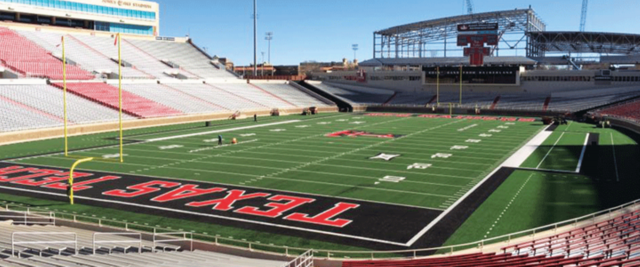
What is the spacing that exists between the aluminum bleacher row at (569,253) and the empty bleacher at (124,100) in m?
34.6

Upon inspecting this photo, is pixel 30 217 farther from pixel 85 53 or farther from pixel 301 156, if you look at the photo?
pixel 85 53

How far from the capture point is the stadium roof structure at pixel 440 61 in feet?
243

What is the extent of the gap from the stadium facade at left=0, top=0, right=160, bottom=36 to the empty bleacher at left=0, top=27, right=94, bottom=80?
24.5ft

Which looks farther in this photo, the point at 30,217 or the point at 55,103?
the point at 55,103

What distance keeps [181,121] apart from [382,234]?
3327cm

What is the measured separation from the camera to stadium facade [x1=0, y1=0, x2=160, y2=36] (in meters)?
58.5

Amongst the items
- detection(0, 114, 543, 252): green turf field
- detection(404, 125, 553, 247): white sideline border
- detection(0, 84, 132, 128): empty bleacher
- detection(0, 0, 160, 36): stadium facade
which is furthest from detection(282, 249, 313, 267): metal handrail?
detection(0, 0, 160, 36): stadium facade

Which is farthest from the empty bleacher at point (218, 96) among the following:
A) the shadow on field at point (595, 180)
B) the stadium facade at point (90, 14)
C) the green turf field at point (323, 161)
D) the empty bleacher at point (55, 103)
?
the shadow on field at point (595, 180)

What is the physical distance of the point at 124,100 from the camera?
44.9m

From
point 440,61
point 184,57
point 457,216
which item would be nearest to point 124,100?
point 184,57

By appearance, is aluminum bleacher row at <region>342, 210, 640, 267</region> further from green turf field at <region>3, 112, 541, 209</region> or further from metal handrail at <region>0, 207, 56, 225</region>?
metal handrail at <region>0, 207, 56, 225</region>

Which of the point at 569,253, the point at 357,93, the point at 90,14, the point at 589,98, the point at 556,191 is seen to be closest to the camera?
the point at 569,253

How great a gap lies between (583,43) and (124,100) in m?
54.7

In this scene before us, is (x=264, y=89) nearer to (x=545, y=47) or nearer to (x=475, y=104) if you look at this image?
(x=475, y=104)
